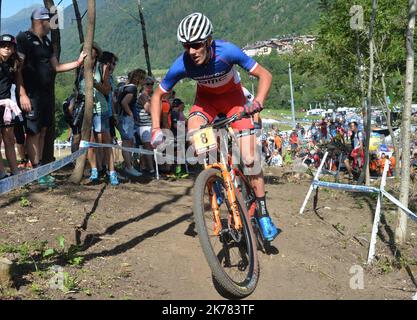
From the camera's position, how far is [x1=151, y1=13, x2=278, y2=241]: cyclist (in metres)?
4.38

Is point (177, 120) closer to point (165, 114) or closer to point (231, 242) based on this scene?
point (165, 114)

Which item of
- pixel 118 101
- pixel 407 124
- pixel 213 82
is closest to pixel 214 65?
pixel 213 82

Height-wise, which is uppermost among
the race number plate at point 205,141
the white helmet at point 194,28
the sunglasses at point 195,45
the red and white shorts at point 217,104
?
the white helmet at point 194,28

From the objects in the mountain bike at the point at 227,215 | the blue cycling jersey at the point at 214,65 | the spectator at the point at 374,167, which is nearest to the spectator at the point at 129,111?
the blue cycling jersey at the point at 214,65

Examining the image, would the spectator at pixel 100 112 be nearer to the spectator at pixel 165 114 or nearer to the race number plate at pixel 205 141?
the spectator at pixel 165 114

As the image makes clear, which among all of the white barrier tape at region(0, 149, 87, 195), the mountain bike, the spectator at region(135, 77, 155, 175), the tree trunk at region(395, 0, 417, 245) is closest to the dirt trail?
the mountain bike

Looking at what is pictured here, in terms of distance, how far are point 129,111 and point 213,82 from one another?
4.20 meters

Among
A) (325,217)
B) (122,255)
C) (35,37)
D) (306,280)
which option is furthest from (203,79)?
(325,217)

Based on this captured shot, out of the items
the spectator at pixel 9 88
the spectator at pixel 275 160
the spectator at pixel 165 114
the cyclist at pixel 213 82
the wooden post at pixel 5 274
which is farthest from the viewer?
the spectator at pixel 275 160

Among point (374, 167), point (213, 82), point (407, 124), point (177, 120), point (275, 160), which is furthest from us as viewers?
point (275, 160)

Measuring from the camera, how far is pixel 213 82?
495 cm

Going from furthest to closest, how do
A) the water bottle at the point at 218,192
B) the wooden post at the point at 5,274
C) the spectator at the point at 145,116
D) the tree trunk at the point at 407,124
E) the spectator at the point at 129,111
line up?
1. the spectator at the point at 145,116
2. the spectator at the point at 129,111
3. the tree trunk at the point at 407,124
4. the water bottle at the point at 218,192
5. the wooden post at the point at 5,274

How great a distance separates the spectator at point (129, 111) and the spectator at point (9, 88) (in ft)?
8.84

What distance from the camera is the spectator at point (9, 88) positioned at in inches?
236
